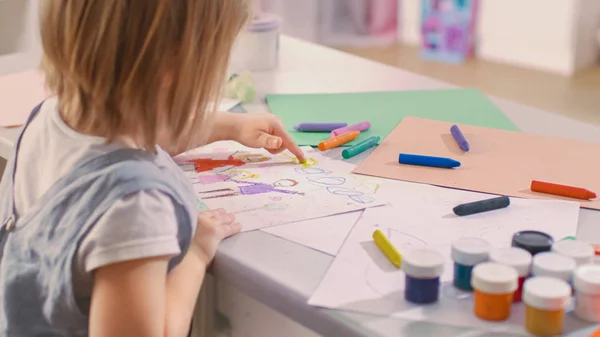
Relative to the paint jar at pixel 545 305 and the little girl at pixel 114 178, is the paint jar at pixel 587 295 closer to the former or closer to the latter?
the paint jar at pixel 545 305

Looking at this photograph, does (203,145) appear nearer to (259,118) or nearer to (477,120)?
(259,118)

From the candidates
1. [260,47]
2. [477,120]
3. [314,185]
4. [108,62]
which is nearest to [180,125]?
[108,62]

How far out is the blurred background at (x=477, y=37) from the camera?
307 cm

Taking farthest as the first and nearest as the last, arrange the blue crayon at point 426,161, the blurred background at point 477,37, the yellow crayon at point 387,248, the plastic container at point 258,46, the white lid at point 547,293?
1. the blurred background at point 477,37
2. the plastic container at point 258,46
3. the blue crayon at point 426,161
4. the yellow crayon at point 387,248
5. the white lid at point 547,293

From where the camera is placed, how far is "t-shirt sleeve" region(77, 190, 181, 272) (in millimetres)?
608

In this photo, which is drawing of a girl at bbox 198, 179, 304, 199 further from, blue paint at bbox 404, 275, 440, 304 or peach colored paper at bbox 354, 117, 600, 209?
blue paint at bbox 404, 275, 440, 304

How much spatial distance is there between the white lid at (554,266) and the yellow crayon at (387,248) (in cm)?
11

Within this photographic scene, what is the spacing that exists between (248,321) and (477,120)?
457 millimetres

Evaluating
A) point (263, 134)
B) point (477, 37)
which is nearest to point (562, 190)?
point (263, 134)

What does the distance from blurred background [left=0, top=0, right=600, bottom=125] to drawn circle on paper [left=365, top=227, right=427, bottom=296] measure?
88.1 inches

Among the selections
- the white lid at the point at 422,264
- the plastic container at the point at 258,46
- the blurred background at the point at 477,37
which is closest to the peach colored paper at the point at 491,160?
the white lid at the point at 422,264

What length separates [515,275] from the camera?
0.58 meters

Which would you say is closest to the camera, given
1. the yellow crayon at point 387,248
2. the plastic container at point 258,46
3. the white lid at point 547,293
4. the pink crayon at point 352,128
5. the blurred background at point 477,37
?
the white lid at point 547,293

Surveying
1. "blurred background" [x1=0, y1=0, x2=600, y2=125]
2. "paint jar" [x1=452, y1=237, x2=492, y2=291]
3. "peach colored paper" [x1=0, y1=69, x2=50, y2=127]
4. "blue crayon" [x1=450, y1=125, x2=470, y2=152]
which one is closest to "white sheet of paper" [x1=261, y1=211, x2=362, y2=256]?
"paint jar" [x1=452, y1=237, x2=492, y2=291]
